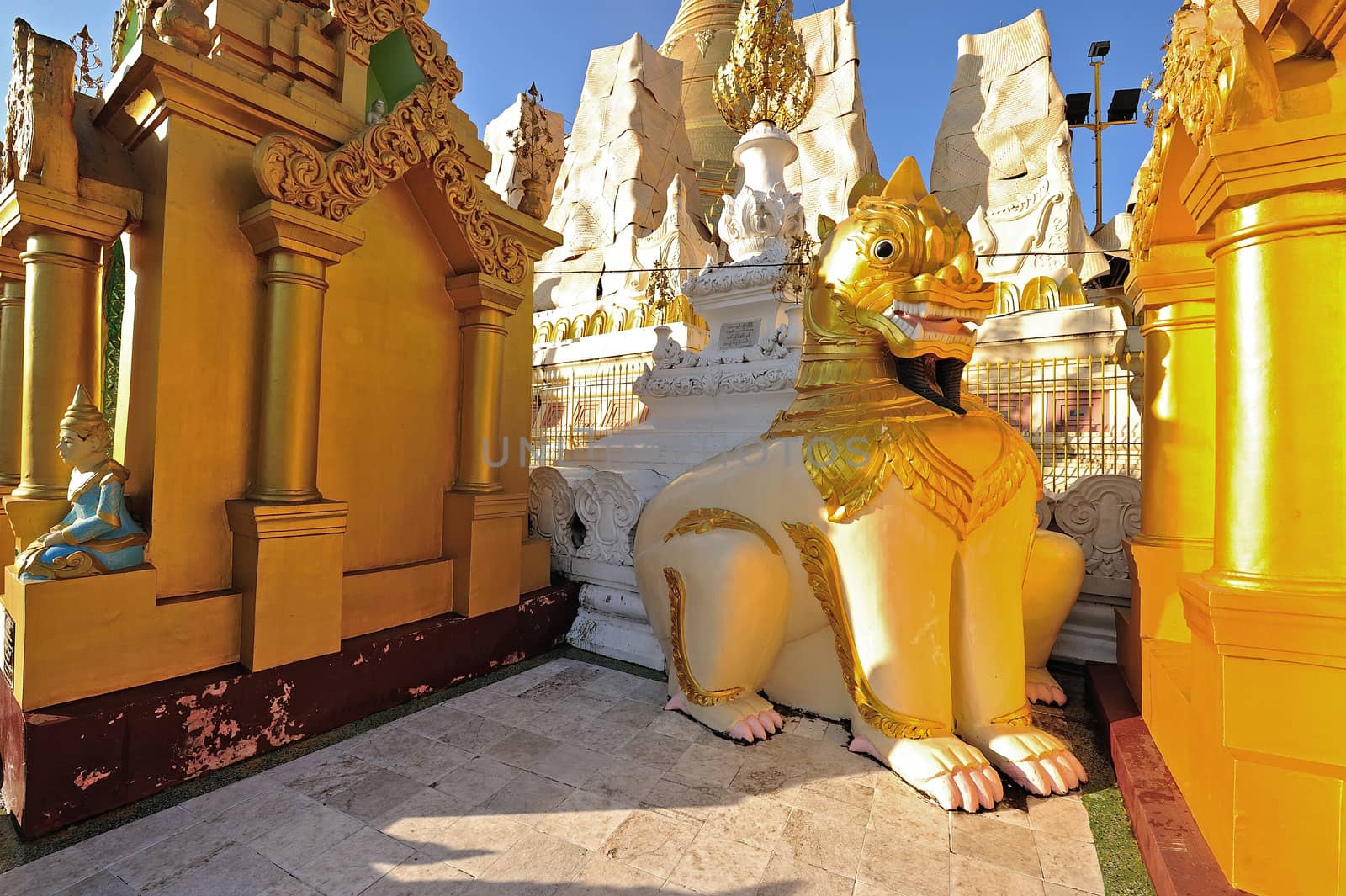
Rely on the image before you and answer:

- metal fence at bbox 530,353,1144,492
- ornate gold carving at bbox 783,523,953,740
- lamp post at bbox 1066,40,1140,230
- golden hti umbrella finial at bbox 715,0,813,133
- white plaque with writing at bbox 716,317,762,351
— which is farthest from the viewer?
lamp post at bbox 1066,40,1140,230

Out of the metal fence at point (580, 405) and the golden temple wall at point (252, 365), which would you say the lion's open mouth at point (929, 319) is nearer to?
the golden temple wall at point (252, 365)

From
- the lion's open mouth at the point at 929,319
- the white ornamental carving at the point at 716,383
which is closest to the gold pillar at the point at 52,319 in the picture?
the lion's open mouth at the point at 929,319

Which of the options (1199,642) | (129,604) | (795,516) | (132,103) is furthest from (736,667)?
(132,103)

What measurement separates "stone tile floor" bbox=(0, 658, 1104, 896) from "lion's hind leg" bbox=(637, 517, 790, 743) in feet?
0.46

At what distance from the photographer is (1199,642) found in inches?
68.8

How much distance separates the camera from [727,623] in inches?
104

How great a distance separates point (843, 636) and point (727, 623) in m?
0.48

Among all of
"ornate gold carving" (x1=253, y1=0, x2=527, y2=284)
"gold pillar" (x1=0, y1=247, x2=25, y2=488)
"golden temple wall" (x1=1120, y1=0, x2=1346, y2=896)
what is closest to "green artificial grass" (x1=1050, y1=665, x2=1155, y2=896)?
"golden temple wall" (x1=1120, y1=0, x2=1346, y2=896)

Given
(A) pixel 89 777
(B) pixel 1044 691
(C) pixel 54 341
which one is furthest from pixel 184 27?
(B) pixel 1044 691

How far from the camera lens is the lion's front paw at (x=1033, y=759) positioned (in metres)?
2.24

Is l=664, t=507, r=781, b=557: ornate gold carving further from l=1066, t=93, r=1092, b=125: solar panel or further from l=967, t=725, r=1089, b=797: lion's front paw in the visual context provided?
l=1066, t=93, r=1092, b=125: solar panel

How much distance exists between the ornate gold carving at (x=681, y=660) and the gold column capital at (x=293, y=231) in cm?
218

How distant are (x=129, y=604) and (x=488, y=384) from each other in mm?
1957

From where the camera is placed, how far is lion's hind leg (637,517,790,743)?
261 cm
